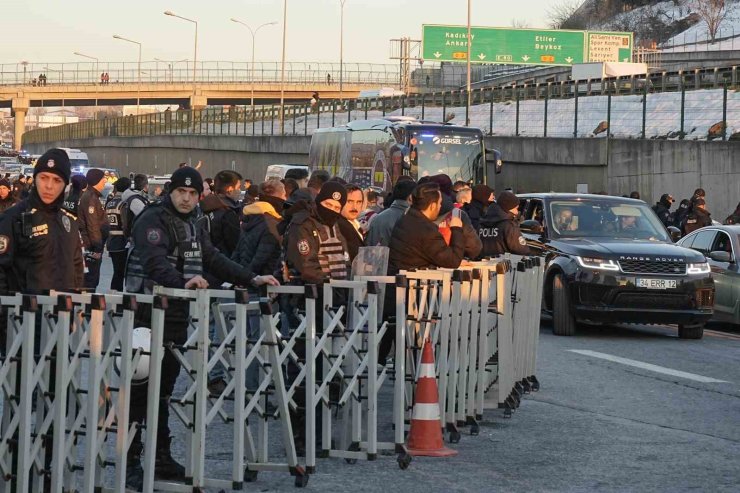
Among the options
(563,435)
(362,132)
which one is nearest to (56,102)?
(362,132)

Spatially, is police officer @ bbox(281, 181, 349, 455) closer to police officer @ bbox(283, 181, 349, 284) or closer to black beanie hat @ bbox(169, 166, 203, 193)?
police officer @ bbox(283, 181, 349, 284)

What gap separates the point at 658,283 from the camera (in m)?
18.0

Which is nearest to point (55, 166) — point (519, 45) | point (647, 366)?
point (647, 366)

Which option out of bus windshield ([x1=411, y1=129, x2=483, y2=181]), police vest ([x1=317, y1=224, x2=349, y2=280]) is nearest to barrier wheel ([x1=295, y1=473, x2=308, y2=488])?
police vest ([x1=317, y1=224, x2=349, y2=280])

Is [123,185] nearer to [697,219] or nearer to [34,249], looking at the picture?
[697,219]

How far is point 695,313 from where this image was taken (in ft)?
59.5

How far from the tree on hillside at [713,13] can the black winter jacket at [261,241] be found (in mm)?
112115

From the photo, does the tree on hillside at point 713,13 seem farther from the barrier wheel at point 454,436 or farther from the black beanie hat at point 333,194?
the black beanie hat at point 333,194

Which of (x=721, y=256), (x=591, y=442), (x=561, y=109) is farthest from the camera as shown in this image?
(x=561, y=109)

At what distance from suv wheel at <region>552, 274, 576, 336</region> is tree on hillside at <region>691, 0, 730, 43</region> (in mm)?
105260

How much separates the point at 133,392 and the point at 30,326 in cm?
71

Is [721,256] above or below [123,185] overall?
below

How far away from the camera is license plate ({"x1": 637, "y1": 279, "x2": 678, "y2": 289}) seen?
17984mm

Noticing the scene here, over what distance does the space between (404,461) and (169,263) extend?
70.3 inches
